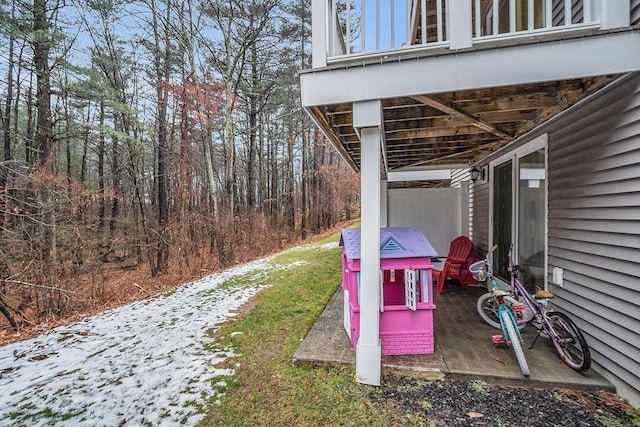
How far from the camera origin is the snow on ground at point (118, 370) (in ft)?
7.88

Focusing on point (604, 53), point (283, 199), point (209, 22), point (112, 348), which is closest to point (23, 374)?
point (112, 348)

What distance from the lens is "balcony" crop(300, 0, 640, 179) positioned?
2.04 metres

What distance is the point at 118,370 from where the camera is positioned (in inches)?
120

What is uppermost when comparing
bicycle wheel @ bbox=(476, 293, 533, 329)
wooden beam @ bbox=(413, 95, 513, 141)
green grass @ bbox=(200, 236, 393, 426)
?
wooden beam @ bbox=(413, 95, 513, 141)

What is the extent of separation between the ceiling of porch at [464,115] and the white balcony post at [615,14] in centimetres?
32

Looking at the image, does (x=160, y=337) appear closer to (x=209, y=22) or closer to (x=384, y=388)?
(x=384, y=388)

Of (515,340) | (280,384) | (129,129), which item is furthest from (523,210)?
(129,129)

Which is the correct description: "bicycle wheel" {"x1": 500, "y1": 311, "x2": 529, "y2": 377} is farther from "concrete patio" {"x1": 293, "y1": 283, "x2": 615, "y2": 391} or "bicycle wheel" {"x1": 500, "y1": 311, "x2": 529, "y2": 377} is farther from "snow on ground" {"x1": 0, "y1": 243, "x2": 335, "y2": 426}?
"snow on ground" {"x1": 0, "y1": 243, "x2": 335, "y2": 426}

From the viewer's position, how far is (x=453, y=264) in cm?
521

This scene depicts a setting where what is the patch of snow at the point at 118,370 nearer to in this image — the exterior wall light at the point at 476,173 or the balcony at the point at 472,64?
the balcony at the point at 472,64

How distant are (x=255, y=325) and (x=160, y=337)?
1.14 m

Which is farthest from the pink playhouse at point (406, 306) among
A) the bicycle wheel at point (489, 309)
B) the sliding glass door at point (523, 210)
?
the sliding glass door at point (523, 210)

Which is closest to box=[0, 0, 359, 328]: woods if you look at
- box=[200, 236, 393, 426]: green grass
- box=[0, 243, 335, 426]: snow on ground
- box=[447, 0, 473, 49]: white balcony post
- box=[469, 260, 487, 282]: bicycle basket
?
box=[0, 243, 335, 426]: snow on ground

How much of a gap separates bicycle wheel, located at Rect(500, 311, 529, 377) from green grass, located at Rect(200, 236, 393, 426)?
3.96 feet
